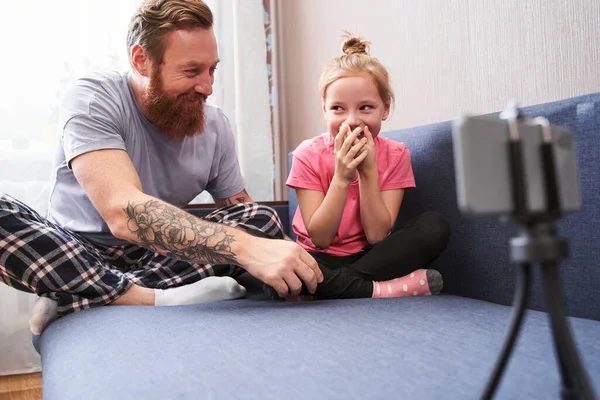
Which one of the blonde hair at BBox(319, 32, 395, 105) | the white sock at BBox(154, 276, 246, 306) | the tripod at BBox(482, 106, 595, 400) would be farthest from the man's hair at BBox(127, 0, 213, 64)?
the tripod at BBox(482, 106, 595, 400)

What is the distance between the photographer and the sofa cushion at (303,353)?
0.60 metres

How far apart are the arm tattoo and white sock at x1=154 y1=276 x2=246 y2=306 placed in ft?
0.44

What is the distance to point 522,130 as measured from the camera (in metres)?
0.33

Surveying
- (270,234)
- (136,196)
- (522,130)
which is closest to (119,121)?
(136,196)

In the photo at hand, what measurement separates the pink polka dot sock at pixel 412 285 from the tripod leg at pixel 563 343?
2.87ft

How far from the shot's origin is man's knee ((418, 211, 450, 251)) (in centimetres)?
121

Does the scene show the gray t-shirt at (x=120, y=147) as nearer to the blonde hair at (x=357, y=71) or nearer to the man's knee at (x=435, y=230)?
the blonde hair at (x=357, y=71)

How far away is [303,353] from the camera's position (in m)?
0.73

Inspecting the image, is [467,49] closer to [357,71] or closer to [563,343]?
[357,71]

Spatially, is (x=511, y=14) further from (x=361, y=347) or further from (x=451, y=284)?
(x=361, y=347)

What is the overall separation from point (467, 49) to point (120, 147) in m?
0.81

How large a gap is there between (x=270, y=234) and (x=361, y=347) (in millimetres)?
603

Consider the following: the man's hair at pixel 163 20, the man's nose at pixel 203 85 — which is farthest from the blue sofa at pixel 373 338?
the man's hair at pixel 163 20

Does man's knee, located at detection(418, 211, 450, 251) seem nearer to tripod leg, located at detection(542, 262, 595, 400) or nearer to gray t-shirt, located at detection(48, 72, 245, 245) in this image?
gray t-shirt, located at detection(48, 72, 245, 245)
